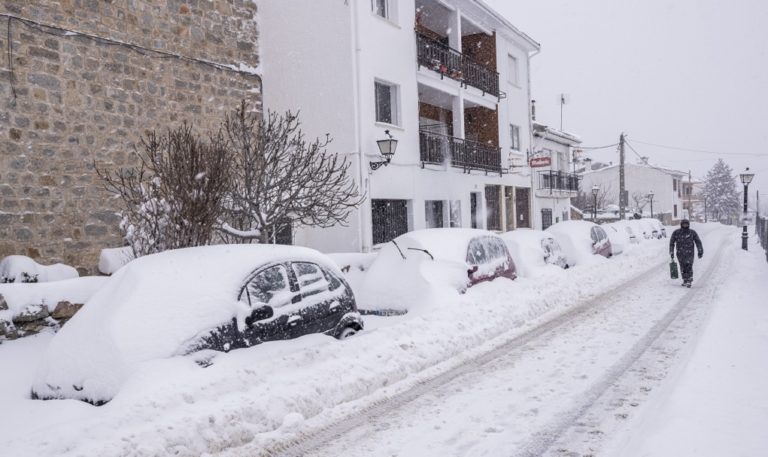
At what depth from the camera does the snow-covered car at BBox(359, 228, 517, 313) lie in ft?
29.2

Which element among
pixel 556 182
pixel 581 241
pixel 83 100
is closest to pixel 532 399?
pixel 83 100

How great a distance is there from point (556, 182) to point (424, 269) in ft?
73.8

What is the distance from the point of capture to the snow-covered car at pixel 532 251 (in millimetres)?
12797

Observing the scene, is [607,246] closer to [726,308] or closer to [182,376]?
[726,308]

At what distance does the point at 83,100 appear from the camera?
11367 millimetres

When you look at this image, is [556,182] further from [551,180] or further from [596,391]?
[596,391]

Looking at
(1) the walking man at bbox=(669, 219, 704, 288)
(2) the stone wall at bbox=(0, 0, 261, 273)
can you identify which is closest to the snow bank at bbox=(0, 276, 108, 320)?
(2) the stone wall at bbox=(0, 0, 261, 273)

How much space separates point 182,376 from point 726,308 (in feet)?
29.4

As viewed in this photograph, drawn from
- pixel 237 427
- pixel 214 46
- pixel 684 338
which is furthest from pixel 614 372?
pixel 214 46

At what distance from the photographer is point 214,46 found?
14281 mm

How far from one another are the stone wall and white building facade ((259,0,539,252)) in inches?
90.5

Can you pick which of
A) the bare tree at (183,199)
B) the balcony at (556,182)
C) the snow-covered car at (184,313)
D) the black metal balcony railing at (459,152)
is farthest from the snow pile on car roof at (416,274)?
the balcony at (556,182)

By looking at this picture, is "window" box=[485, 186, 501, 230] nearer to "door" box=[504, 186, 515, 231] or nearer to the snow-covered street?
"door" box=[504, 186, 515, 231]

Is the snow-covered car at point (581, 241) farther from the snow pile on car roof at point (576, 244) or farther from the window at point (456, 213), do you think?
the window at point (456, 213)
